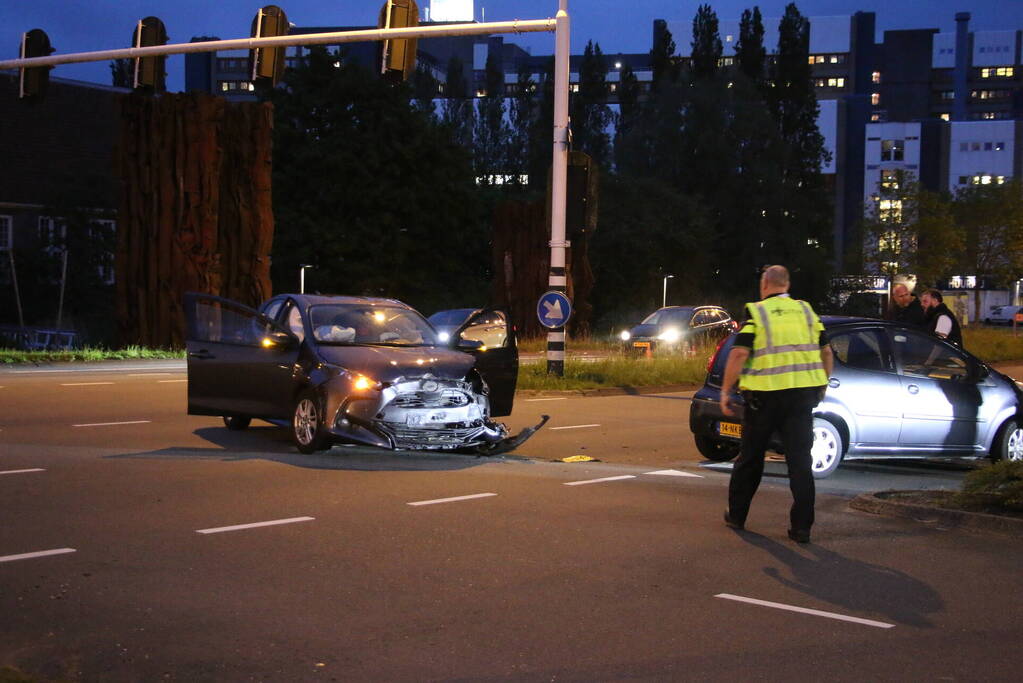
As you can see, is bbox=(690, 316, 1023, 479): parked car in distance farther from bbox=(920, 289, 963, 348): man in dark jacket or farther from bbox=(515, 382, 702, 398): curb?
bbox=(515, 382, 702, 398): curb

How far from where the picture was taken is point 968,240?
5991 cm

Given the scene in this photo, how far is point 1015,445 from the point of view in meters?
13.0

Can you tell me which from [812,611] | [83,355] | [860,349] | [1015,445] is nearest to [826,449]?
[860,349]

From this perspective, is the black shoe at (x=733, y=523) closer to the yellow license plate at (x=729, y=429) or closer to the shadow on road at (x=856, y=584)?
the shadow on road at (x=856, y=584)

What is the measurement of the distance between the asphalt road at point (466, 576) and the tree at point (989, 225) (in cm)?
4948

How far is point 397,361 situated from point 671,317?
80.0ft

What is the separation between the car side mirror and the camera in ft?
43.7

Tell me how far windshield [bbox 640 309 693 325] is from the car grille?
23786 mm

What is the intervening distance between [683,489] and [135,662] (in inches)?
239

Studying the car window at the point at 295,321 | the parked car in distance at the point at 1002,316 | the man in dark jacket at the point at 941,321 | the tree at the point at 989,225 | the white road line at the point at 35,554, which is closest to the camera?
the white road line at the point at 35,554

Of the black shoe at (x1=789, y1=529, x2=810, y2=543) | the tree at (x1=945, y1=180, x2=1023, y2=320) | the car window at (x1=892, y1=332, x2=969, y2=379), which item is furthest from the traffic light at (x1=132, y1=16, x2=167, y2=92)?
the tree at (x1=945, y1=180, x2=1023, y2=320)

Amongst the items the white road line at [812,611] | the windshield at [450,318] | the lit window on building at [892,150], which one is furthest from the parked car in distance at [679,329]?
the lit window on building at [892,150]

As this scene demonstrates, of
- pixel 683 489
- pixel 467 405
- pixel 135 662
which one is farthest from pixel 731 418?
pixel 135 662

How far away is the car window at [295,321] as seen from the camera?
13742 millimetres
